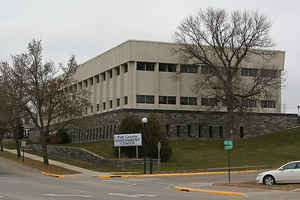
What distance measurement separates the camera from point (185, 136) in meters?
67.3

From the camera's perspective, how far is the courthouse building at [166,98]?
66438mm

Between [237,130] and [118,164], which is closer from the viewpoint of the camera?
[118,164]

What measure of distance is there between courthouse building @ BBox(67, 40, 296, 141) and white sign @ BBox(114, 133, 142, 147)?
1558 cm

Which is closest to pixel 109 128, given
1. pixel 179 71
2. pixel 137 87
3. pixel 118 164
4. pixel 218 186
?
pixel 137 87

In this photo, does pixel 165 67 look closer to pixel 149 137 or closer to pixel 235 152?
pixel 235 152

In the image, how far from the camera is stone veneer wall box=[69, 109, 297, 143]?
6594 cm

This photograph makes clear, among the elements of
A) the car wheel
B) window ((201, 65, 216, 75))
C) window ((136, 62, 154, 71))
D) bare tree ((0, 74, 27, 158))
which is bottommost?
the car wheel

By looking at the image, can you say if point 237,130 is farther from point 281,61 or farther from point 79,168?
point 79,168

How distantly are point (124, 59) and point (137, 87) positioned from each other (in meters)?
3.87

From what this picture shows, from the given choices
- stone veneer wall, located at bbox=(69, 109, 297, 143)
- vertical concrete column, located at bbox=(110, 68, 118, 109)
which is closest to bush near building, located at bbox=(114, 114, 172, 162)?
stone veneer wall, located at bbox=(69, 109, 297, 143)

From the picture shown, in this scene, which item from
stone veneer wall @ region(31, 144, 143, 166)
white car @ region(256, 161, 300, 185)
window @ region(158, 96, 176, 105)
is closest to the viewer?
white car @ region(256, 161, 300, 185)

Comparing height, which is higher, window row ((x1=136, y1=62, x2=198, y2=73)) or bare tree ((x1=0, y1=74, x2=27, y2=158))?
window row ((x1=136, y1=62, x2=198, y2=73))

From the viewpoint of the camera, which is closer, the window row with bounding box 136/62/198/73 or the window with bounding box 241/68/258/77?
the window row with bounding box 136/62/198/73

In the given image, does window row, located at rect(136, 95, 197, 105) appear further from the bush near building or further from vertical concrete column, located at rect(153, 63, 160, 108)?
the bush near building
